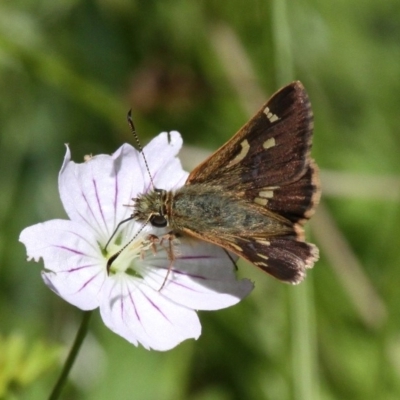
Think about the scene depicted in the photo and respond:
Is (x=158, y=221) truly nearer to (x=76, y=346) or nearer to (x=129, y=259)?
(x=129, y=259)

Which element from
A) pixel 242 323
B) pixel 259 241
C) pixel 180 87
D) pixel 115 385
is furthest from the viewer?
pixel 180 87

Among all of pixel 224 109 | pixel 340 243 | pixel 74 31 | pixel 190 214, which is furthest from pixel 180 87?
pixel 190 214

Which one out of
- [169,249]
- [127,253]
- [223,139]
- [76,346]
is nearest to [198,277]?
[169,249]

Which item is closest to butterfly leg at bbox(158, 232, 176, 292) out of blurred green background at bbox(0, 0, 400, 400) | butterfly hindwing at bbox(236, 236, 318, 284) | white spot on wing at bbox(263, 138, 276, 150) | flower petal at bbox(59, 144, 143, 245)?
flower petal at bbox(59, 144, 143, 245)

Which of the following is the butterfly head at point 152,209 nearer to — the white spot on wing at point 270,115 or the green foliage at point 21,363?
the white spot on wing at point 270,115

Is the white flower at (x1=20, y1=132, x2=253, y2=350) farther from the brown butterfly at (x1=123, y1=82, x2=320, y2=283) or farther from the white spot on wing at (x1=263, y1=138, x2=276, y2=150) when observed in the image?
the white spot on wing at (x1=263, y1=138, x2=276, y2=150)

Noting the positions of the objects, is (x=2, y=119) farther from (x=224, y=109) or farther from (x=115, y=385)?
(x=115, y=385)
